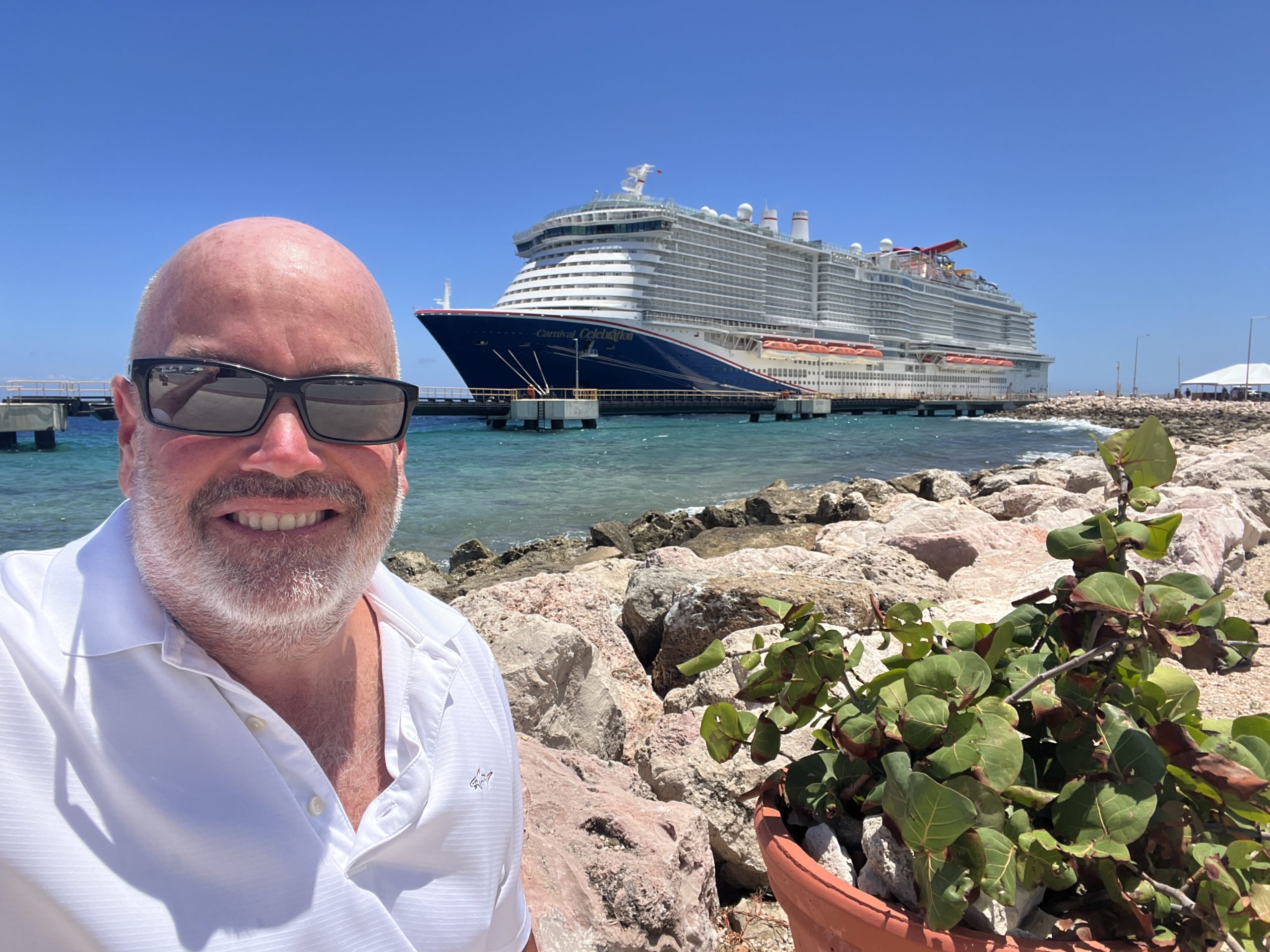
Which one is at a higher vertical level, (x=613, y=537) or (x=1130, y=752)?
(x=1130, y=752)

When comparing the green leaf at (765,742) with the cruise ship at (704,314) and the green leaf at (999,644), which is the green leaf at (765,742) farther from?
the cruise ship at (704,314)

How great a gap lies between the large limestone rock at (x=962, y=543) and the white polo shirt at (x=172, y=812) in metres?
3.25

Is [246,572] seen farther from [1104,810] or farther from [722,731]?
[1104,810]

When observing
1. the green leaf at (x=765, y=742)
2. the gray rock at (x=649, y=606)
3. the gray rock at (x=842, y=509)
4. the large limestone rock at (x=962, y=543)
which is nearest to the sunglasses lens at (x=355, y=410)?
the green leaf at (x=765, y=742)

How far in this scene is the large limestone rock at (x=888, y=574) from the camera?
292 centimetres

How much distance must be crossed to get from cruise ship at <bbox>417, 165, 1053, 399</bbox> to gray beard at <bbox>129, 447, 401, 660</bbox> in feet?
104

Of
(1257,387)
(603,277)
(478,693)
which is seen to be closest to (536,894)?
(478,693)

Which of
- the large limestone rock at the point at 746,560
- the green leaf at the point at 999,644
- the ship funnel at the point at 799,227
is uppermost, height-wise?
the ship funnel at the point at 799,227

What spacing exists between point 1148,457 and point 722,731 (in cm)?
80

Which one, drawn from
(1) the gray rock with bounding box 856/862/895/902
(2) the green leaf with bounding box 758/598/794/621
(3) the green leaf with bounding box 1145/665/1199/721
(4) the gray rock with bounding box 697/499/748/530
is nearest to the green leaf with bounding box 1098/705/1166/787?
(3) the green leaf with bounding box 1145/665/1199/721

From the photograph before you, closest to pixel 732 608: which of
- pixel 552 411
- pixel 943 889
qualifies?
pixel 943 889

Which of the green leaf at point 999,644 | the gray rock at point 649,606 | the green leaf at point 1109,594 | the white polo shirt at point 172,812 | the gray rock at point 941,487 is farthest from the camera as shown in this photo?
the gray rock at point 941,487

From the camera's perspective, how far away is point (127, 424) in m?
0.97

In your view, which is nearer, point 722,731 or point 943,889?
point 943,889
